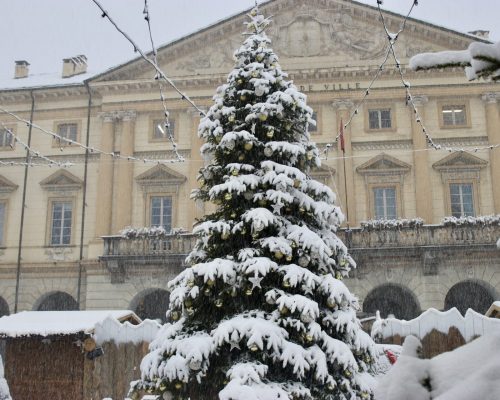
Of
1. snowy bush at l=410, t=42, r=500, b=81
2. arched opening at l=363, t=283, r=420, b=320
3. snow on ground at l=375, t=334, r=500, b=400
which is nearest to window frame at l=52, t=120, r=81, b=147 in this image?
arched opening at l=363, t=283, r=420, b=320

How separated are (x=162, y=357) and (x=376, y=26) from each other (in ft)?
70.0

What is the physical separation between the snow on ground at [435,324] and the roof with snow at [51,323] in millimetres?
6623

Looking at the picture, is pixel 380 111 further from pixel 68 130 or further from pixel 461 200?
pixel 68 130

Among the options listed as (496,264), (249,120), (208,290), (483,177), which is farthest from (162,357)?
(483,177)

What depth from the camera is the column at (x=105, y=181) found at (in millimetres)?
25328

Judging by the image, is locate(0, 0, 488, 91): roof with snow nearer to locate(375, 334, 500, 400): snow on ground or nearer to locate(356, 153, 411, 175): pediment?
Answer: locate(356, 153, 411, 175): pediment

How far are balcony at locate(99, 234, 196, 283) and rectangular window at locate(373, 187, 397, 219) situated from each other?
752cm

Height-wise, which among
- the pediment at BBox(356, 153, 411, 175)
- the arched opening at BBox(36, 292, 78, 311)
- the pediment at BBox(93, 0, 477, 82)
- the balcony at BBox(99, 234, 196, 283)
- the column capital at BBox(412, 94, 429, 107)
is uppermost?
the pediment at BBox(93, 0, 477, 82)

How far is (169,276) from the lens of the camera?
79.2 feet

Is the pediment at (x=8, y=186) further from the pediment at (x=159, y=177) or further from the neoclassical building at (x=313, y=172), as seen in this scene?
the pediment at (x=159, y=177)

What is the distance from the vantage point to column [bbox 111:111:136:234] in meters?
25.3

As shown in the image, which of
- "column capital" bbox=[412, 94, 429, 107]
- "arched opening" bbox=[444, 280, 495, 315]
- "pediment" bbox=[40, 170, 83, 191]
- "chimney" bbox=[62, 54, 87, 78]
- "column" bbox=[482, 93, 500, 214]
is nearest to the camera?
"column" bbox=[482, 93, 500, 214]

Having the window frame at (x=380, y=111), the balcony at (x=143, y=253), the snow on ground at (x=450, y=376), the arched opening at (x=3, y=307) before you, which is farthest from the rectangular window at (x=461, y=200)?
the snow on ground at (x=450, y=376)

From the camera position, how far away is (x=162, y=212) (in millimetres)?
25578
